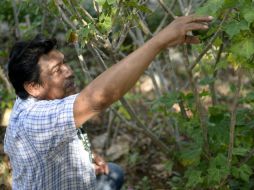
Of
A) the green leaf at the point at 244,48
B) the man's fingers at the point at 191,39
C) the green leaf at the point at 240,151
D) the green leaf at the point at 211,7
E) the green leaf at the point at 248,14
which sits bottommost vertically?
the green leaf at the point at 240,151

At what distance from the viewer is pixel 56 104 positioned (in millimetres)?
2219

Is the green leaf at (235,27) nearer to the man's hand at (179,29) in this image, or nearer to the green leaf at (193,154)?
the man's hand at (179,29)

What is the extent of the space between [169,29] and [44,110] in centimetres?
71

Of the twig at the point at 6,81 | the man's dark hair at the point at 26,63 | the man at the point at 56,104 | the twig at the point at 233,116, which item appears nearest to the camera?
the man at the point at 56,104

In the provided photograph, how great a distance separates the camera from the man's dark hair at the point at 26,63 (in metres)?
2.64

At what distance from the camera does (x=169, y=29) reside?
2.01 m

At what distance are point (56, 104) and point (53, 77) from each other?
481 mm

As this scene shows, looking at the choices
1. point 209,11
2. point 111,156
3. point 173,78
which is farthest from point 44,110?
point 111,156

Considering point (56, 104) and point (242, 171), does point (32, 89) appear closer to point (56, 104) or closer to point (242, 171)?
point (56, 104)

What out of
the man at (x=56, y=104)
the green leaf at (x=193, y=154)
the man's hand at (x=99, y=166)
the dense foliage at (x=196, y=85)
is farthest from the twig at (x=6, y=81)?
the green leaf at (x=193, y=154)

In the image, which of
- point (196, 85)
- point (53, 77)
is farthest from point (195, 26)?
point (196, 85)

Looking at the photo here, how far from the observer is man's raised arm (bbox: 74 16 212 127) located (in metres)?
1.97

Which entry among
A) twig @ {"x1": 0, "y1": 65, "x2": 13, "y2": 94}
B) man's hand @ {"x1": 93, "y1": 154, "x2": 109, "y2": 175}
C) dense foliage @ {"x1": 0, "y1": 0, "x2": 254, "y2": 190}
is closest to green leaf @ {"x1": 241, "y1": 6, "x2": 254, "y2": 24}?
dense foliage @ {"x1": 0, "y1": 0, "x2": 254, "y2": 190}

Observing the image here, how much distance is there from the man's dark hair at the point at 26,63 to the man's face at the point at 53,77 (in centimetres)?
3
